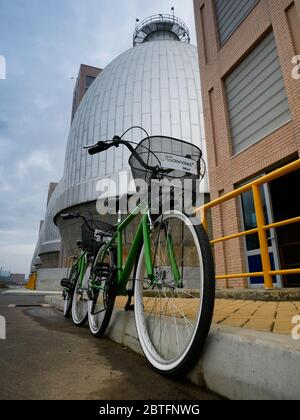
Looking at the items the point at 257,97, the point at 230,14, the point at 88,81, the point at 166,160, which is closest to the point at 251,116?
the point at 257,97

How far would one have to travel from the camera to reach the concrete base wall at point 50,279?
17.3 meters

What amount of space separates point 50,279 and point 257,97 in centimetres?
1566

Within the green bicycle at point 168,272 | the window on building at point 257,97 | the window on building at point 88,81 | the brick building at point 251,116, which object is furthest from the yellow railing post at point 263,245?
the window on building at point 88,81

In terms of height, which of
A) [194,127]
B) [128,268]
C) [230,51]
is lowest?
[128,268]

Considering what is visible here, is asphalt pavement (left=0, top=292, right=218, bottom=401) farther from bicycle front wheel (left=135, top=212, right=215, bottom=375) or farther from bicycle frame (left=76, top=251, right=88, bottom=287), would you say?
bicycle frame (left=76, top=251, right=88, bottom=287)

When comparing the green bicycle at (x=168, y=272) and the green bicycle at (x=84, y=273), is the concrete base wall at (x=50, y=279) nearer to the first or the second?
the green bicycle at (x=84, y=273)

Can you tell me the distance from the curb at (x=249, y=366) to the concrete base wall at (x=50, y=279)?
16.9 metres

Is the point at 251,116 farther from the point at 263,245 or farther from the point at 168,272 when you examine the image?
the point at 168,272

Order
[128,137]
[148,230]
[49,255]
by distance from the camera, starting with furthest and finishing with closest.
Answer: [49,255] < [128,137] < [148,230]

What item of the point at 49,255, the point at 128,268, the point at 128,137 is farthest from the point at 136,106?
the point at 49,255

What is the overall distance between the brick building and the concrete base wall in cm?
1204

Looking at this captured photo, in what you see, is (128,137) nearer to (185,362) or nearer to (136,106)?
(136,106)

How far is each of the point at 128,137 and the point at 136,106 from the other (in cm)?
328
